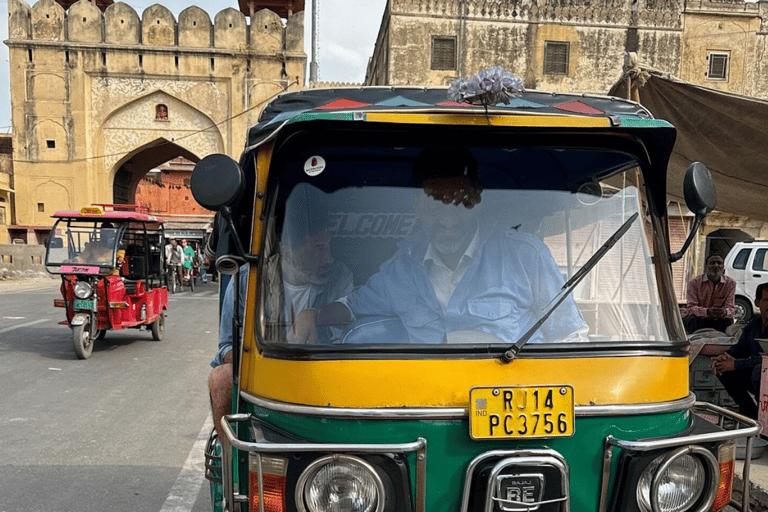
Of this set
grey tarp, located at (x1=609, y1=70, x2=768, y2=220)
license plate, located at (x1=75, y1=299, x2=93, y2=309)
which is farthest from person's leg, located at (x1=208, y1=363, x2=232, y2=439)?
license plate, located at (x1=75, y1=299, x2=93, y2=309)

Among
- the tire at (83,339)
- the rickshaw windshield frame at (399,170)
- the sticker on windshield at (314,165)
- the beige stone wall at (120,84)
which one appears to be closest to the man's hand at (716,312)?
the rickshaw windshield frame at (399,170)

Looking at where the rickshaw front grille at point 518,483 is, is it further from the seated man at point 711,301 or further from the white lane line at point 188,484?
the seated man at point 711,301

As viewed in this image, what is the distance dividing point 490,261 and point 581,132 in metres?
0.52

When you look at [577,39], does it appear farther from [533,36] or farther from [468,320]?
[468,320]

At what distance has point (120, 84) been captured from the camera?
97.9 ft

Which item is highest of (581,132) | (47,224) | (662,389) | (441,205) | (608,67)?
(608,67)

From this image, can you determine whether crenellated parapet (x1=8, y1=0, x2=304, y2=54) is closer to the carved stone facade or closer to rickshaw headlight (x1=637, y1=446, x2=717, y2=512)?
the carved stone facade

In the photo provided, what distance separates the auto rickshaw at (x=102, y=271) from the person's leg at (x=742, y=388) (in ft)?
24.2

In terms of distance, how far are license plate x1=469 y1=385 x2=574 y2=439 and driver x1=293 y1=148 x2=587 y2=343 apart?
22 cm

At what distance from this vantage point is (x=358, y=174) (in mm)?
2217

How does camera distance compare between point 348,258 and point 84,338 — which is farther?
point 84,338

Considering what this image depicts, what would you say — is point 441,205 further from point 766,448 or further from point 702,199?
point 766,448

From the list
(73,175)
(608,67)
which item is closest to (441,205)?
(608,67)

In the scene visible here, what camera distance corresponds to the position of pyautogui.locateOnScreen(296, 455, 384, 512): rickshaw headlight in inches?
70.8
